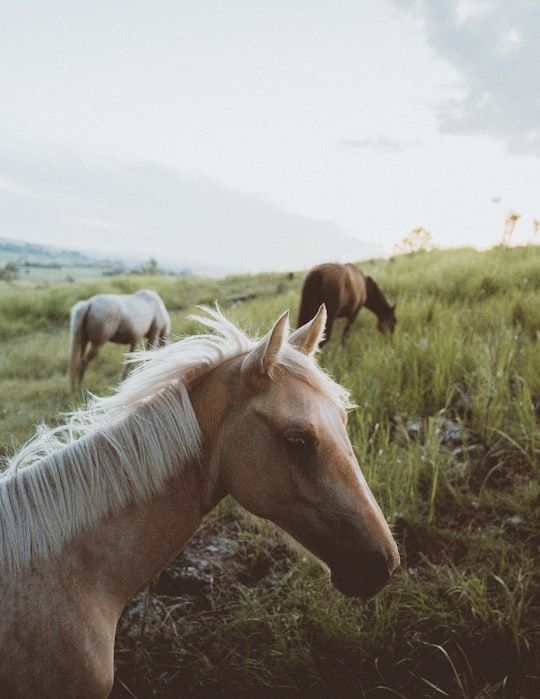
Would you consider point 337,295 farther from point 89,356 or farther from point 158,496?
point 158,496

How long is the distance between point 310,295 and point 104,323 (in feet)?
10.4

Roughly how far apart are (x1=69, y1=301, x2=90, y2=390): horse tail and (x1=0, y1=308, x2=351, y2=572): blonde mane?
5.17m

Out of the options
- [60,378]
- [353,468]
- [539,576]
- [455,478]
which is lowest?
[60,378]

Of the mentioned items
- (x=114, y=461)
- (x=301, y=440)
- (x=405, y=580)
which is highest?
(x=301, y=440)

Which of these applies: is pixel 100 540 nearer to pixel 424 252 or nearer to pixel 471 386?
pixel 471 386

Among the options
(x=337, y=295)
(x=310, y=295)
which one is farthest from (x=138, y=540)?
(x=337, y=295)

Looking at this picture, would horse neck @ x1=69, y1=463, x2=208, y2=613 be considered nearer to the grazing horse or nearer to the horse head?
the grazing horse

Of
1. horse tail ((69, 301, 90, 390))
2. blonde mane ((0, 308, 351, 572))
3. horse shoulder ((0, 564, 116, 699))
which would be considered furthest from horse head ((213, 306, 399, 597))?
horse tail ((69, 301, 90, 390))

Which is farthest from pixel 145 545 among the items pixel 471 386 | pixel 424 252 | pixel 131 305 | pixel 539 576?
pixel 424 252

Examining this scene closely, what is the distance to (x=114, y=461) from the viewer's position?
153cm

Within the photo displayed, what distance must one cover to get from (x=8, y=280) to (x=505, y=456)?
763 inches

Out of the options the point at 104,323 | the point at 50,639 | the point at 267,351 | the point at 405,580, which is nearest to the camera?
the point at 50,639

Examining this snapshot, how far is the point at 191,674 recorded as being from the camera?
2205 mm

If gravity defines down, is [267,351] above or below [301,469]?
above
